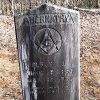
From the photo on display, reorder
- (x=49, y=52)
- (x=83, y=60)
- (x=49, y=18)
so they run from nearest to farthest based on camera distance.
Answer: (x=49, y=18)
(x=49, y=52)
(x=83, y=60)

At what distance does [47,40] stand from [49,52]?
17 centimetres

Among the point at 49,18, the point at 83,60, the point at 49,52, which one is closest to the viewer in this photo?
the point at 49,18

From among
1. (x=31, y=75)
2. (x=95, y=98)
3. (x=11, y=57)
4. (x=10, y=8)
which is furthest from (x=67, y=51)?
(x=10, y=8)

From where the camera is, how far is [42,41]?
3334 mm

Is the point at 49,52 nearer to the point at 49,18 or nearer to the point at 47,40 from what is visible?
the point at 47,40

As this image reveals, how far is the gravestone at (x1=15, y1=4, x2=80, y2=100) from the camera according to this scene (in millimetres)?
3258

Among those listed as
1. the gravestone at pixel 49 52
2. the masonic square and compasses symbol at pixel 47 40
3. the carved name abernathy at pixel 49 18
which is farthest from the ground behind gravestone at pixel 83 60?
the carved name abernathy at pixel 49 18

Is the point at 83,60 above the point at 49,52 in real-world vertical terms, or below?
below

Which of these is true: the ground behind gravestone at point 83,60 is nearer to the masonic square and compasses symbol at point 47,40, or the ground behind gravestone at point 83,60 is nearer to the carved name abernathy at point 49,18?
the masonic square and compasses symbol at point 47,40

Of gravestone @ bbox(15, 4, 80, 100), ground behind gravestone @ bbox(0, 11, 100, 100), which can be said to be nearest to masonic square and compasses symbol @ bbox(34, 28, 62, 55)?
gravestone @ bbox(15, 4, 80, 100)

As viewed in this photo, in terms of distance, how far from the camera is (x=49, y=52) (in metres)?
3.40

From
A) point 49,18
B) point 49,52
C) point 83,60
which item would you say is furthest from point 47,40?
point 83,60

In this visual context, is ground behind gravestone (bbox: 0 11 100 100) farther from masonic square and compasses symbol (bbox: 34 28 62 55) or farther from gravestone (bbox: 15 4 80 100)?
masonic square and compasses symbol (bbox: 34 28 62 55)

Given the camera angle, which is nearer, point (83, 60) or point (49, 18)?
point (49, 18)
